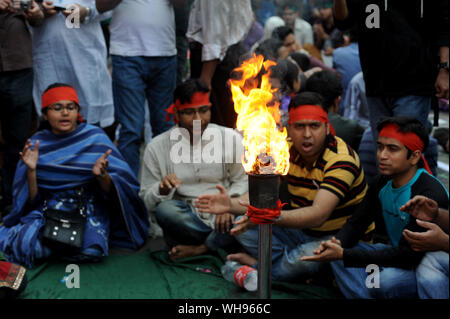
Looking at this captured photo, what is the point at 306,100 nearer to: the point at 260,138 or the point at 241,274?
the point at 241,274

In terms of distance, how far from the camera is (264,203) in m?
2.19

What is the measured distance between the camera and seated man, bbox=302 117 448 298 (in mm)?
3184

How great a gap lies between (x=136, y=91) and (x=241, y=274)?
7.43 ft

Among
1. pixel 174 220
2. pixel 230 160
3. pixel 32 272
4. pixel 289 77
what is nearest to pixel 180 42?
pixel 289 77

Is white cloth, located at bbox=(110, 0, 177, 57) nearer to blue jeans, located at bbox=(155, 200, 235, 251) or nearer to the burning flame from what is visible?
blue jeans, located at bbox=(155, 200, 235, 251)

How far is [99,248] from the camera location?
4.28 metres

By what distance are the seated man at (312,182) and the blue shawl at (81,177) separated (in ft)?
3.73

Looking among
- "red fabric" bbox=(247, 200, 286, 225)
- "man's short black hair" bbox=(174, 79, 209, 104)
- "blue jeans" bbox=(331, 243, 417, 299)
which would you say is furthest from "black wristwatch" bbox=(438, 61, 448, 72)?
"red fabric" bbox=(247, 200, 286, 225)

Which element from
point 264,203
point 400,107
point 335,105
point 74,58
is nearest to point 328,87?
point 335,105

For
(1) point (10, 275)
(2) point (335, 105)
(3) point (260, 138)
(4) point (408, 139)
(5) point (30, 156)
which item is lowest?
(1) point (10, 275)

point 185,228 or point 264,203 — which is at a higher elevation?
point 264,203
